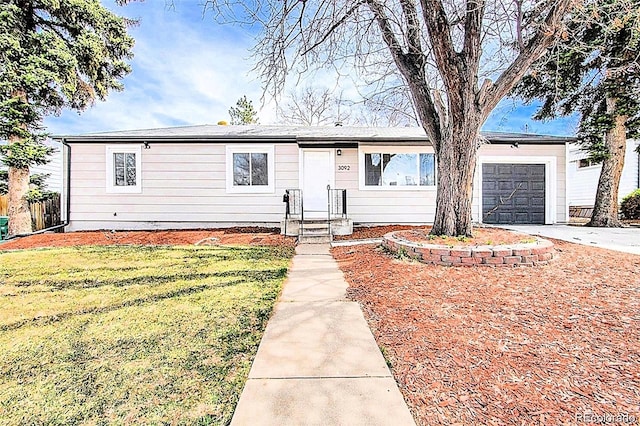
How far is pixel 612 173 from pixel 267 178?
11.1 meters

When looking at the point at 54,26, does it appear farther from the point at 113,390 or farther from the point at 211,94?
the point at 113,390

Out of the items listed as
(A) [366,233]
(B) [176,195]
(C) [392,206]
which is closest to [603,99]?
(C) [392,206]

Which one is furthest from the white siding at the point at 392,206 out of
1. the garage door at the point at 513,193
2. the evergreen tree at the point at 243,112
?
the evergreen tree at the point at 243,112

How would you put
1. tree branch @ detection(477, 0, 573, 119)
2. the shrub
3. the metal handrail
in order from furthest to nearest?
1. the shrub
2. the metal handrail
3. tree branch @ detection(477, 0, 573, 119)

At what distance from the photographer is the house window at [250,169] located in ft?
34.3

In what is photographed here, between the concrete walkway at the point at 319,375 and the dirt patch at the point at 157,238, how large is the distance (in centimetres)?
453

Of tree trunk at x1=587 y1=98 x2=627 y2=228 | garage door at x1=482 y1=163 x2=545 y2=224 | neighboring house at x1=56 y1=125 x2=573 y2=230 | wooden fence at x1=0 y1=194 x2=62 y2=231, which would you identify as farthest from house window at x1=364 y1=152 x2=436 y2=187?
wooden fence at x1=0 y1=194 x2=62 y2=231

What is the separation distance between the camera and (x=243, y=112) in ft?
104

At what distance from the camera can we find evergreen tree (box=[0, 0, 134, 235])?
896cm

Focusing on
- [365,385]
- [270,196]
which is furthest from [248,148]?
[365,385]

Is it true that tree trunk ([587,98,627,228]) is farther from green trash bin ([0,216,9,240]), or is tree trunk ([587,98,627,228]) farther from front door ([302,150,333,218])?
green trash bin ([0,216,9,240])

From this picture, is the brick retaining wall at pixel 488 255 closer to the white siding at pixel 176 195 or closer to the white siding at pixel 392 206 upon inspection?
the white siding at pixel 392 206

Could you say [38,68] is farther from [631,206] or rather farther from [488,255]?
[631,206]

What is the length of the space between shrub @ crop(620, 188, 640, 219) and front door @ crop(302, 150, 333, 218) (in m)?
12.5
